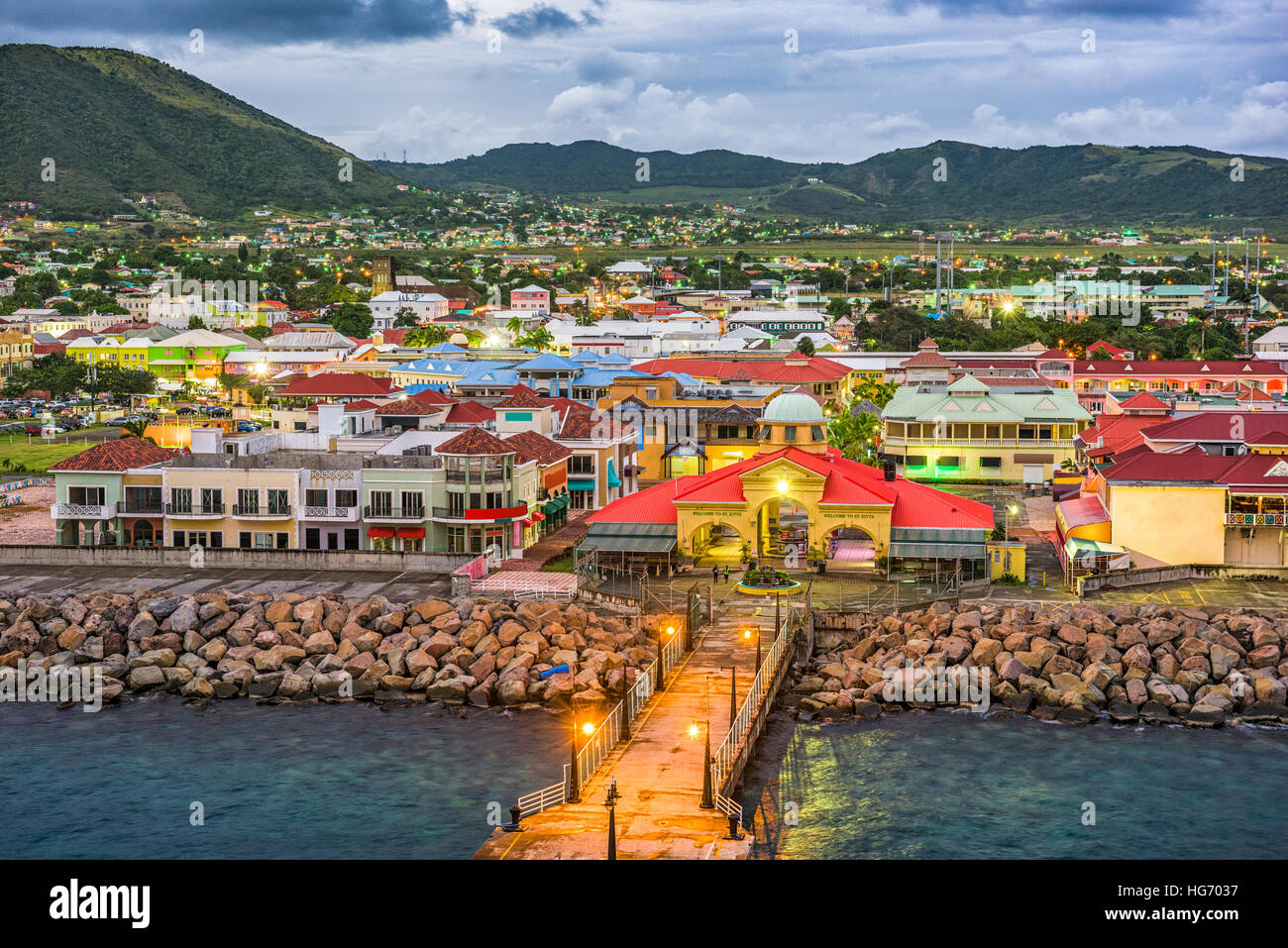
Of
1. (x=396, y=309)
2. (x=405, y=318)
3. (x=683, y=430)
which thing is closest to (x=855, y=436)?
(x=683, y=430)

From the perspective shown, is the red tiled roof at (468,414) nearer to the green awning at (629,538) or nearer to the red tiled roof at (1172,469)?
the green awning at (629,538)

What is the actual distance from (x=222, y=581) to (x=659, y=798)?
90.1 feet

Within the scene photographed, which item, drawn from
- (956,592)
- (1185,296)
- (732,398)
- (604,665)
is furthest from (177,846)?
(1185,296)

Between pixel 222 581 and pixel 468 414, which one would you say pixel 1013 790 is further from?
pixel 468 414

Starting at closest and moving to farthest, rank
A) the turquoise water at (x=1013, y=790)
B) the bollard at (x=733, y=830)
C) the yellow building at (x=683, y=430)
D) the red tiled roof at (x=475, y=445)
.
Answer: the bollard at (x=733, y=830), the turquoise water at (x=1013, y=790), the red tiled roof at (x=475, y=445), the yellow building at (x=683, y=430)

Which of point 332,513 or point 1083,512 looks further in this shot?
point 1083,512

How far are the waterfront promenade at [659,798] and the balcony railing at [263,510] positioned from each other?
2180 cm

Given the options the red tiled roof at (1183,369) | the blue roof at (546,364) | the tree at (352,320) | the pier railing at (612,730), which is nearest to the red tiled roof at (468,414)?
the blue roof at (546,364)

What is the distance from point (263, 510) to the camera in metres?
56.6

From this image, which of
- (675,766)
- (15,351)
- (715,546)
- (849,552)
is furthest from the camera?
(15,351)

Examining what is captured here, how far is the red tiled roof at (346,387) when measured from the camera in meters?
96.9

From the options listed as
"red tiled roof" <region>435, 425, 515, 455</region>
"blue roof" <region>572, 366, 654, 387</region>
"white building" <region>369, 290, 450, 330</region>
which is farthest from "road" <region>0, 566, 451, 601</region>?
"white building" <region>369, 290, 450, 330</region>

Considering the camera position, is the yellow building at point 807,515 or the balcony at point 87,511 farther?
the balcony at point 87,511

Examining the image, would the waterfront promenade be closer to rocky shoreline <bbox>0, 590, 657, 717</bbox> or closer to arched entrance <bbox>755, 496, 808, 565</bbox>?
rocky shoreline <bbox>0, 590, 657, 717</bbox>
